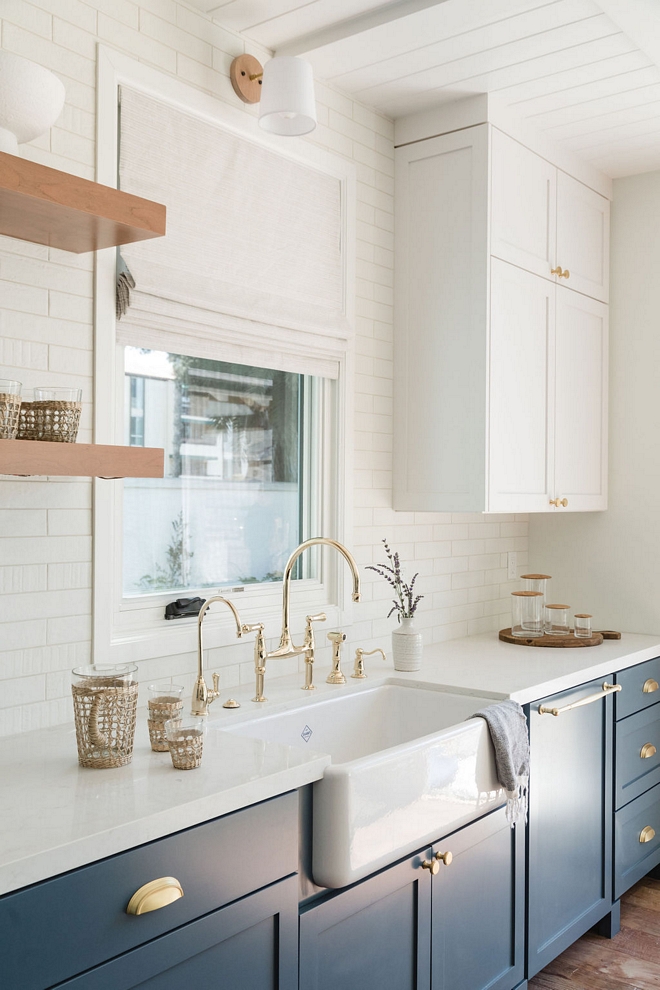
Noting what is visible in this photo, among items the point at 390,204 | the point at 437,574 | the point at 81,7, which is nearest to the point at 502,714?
the point at 437,574

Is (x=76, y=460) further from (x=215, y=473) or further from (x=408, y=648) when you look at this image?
(x=408, y=648)

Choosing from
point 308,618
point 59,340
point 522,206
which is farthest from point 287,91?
point 308,618

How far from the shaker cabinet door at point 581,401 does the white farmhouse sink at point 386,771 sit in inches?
44.8

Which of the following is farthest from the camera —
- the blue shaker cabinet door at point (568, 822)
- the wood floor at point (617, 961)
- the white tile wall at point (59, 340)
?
the wood floor at point (617, 961)

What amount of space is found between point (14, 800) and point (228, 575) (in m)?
1.15

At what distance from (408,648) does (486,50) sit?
68.2 inches

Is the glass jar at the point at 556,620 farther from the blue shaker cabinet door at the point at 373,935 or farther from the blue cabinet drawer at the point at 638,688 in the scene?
the blue shaker cabinet door at the point at 373,935

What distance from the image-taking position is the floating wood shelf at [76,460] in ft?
5.32

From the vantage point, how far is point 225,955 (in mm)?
1517

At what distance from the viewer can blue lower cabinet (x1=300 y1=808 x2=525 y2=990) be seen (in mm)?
1757

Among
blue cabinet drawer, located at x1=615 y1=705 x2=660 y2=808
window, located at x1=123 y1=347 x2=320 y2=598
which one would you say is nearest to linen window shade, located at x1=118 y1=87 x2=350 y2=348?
window, located at x1=123 y1=347 x2=320 y2=598

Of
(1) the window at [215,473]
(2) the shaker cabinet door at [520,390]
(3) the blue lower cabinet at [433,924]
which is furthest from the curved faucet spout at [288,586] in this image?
(2) the shaker cabinet door at [520,390]

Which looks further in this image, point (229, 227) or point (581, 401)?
point (581, 401)

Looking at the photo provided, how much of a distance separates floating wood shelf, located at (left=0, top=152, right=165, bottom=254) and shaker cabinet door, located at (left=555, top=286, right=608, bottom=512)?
1.83 meters
